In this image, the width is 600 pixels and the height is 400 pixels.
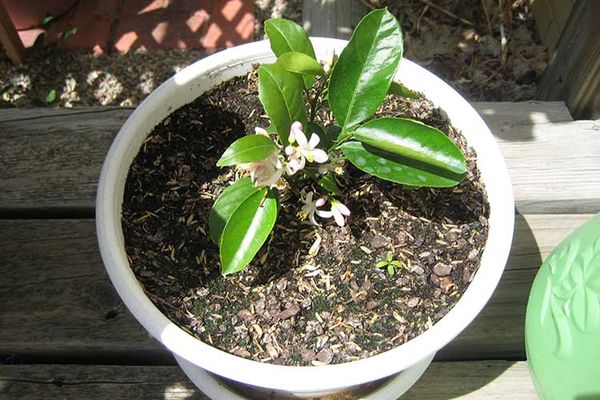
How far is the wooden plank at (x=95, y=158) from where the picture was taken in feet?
4.17

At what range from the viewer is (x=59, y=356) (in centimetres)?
120

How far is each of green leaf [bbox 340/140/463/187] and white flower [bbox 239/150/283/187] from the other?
10cm

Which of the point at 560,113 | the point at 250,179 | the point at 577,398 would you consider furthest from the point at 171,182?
the point at 560,113

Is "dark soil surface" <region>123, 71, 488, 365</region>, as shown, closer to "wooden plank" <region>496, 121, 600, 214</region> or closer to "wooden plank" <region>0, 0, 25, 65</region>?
"wooden plank" <region>496, 121, 600, 214</region>

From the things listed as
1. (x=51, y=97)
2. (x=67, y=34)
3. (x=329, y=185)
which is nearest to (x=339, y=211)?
(x=329, y=185)

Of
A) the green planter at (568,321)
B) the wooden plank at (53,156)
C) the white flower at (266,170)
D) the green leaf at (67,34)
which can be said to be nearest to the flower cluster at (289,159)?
the white flower at (266,170)

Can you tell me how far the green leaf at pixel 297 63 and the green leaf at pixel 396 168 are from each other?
0.12 m

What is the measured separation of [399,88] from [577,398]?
0.45 m

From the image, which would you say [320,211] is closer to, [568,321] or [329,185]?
[329,185]

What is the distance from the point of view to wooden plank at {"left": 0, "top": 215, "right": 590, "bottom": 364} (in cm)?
117

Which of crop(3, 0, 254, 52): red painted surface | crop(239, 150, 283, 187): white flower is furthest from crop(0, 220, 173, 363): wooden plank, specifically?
crop(3, 0, 254, 52): red painted surface

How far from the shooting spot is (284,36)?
3.23ft

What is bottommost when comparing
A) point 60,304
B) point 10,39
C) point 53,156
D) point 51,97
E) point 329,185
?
point 51,97

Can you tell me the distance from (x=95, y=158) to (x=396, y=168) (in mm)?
608
